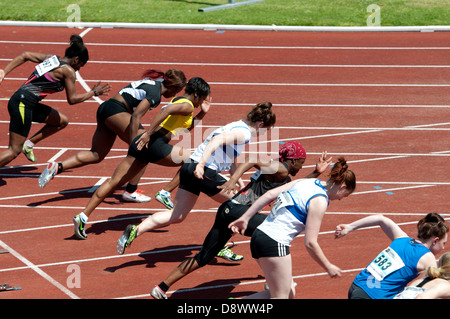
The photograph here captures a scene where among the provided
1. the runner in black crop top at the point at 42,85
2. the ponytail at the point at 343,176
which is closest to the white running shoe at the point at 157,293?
the ponytail at the point at 343,176

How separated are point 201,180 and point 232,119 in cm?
587

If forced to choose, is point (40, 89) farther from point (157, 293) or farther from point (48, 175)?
point (157, 293)

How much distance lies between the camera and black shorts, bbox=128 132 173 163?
866 centimetres

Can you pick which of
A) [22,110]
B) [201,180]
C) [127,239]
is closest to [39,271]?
[127,239]

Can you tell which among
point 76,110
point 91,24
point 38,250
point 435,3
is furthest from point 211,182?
point 435,3

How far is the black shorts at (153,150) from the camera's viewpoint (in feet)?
28.4

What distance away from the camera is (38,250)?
28.1ft

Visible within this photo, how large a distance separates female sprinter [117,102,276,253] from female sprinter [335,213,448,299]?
203 centimetres

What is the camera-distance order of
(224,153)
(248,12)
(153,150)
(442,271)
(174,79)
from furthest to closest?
(248,12) < (174,79) < (153,150) < (224,153) < (442,271)

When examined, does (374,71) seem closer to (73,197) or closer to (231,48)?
(231,48)

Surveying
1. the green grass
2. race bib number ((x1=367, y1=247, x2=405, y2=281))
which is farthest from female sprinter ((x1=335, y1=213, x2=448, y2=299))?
the green grass

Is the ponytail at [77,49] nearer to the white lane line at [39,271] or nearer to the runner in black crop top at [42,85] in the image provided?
the runner in black crop top at [42,85]

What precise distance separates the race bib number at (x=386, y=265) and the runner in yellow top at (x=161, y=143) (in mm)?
3208

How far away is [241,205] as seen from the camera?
23.2ft
